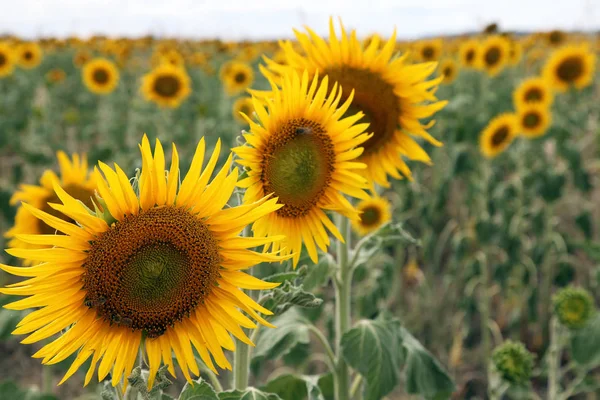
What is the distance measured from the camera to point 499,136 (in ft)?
16.2

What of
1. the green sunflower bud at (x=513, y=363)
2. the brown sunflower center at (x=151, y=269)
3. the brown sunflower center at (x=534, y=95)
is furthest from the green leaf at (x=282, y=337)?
the brown sunflower center at (x=534, y=95)

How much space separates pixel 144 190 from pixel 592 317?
2.38m

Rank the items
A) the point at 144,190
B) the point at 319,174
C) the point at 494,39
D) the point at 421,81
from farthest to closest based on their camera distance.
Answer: the point at 494,39
the point at 421,81
the point at 319,174
the point at 144,190

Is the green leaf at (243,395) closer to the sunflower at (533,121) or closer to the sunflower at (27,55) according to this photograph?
the sunflower at (533,121)

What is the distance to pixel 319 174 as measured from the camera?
5.37ft

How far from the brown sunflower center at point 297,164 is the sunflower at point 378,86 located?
411 mm

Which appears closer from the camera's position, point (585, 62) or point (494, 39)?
point (585, 62)

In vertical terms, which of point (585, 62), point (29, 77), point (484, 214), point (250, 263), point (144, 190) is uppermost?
point (585, 62)

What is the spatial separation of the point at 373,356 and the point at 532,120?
12.4ft

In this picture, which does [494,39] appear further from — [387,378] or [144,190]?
[144,190]

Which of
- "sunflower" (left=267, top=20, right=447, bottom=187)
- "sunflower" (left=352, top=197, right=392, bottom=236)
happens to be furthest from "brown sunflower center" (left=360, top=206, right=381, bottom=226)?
"sunflower" (left=267, top=20, right=447, bottom=187)

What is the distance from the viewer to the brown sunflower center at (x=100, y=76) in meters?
7.79

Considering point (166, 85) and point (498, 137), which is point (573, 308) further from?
point (166, 85)

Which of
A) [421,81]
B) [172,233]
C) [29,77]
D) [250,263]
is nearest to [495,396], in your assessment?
[421,81]
